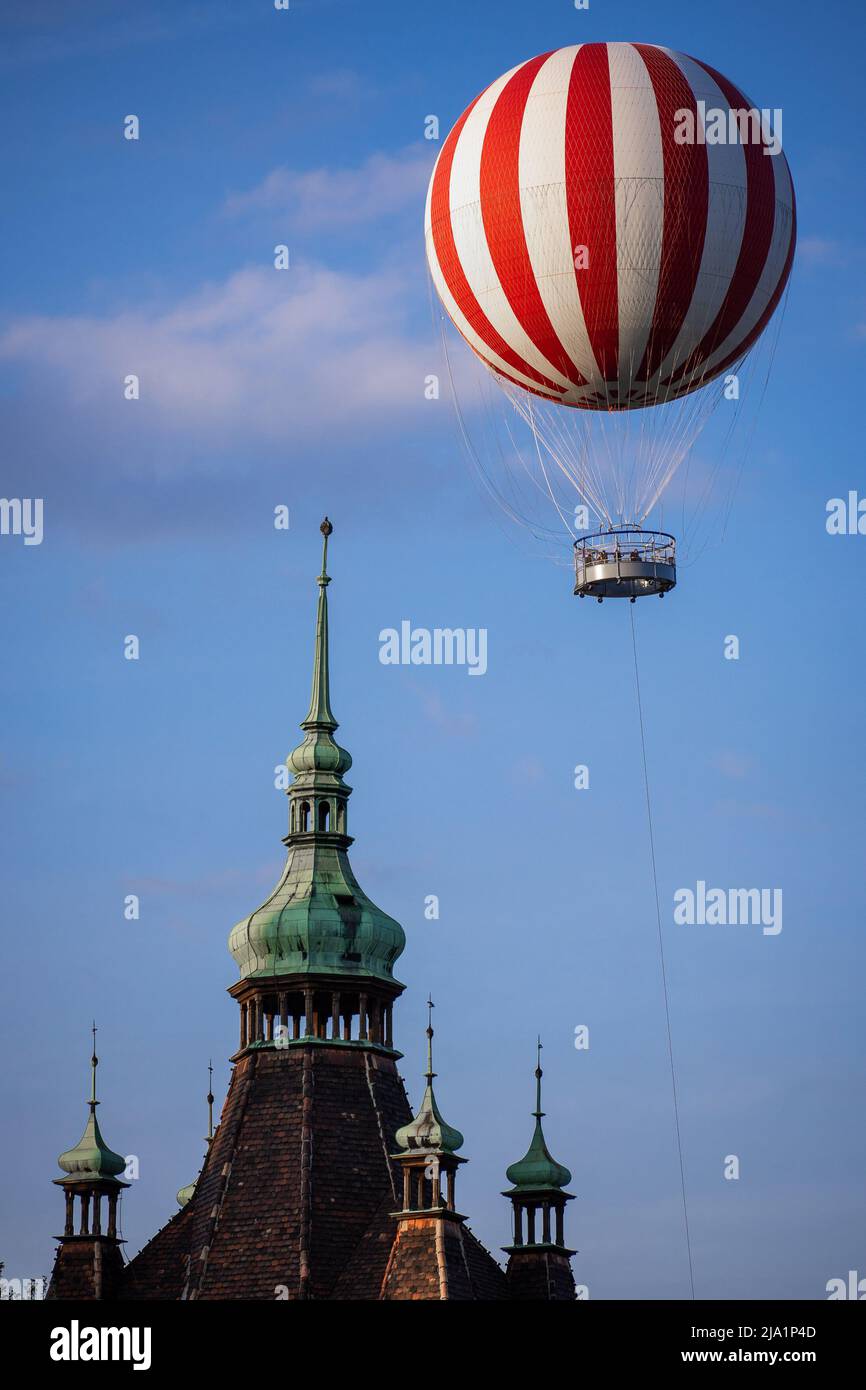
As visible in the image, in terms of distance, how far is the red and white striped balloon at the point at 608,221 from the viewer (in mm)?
109375

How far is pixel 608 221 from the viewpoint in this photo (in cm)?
10931

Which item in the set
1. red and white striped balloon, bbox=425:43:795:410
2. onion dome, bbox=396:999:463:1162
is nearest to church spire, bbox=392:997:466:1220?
onion dome, bbox=396:999:463:1162

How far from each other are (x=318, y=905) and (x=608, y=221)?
52578mm

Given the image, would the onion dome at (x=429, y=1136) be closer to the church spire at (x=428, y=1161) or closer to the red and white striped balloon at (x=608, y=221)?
the church spire at (x=428, y=1161)

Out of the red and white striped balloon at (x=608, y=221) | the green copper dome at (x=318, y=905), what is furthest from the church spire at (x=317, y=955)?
the red and white striped balloon at (x=608, y=221)

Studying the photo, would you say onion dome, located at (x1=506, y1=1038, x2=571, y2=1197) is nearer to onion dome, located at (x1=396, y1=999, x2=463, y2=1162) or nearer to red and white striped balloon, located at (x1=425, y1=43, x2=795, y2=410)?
onion dome, located at (x1=396, y1=999, x2=463, y2=1162)

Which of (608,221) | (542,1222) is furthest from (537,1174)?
(608,221)

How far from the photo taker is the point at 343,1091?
15338cm

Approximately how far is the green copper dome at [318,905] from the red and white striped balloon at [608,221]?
47208 mm

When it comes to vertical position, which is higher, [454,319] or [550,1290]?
[454,319]

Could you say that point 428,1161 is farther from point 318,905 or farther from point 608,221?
point 608,221

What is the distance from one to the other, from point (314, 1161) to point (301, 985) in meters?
7.73
